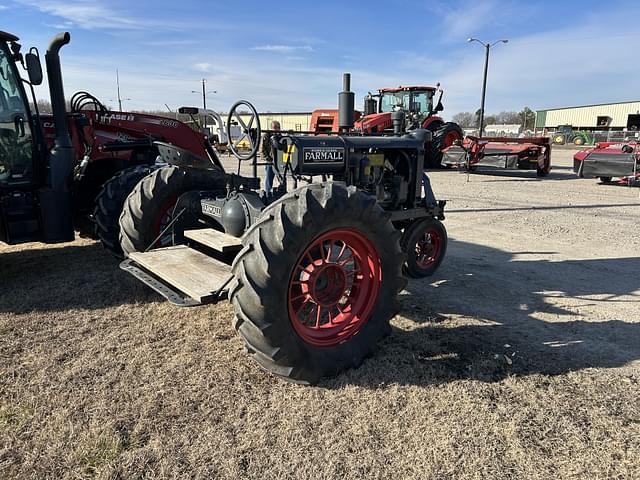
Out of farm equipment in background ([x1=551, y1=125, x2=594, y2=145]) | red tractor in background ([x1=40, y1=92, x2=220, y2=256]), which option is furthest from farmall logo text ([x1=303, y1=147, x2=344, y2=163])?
farm equipment in background ([x1=551, y1=125, x2=594, y2=145])

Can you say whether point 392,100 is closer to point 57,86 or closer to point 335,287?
point 57,86

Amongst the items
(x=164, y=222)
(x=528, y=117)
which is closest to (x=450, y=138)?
(x=164, y=222)

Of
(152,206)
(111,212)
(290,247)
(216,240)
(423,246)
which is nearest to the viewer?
(290,247)

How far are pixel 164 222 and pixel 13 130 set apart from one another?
207 cm

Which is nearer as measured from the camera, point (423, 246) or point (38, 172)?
point (38, 172)

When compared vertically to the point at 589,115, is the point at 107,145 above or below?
below

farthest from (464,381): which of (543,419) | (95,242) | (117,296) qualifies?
(95,242)

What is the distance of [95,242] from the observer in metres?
6.61

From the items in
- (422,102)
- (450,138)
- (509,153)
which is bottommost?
(509,153)

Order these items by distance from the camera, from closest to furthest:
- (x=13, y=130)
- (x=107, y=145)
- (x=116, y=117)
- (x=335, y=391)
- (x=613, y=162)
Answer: (x=335, y=391) → (x=13, y=130) → (x=107, y=145) → (x=116, y=117) → (x=613, y=162)

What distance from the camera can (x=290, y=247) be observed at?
2.75 meters

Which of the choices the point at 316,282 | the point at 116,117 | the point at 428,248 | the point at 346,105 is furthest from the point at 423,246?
the point at 116,117

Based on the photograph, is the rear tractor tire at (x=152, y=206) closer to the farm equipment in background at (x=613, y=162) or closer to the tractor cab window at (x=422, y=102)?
the farm equipment in background at (x=613, y=162)

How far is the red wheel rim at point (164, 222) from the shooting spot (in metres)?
4.38
